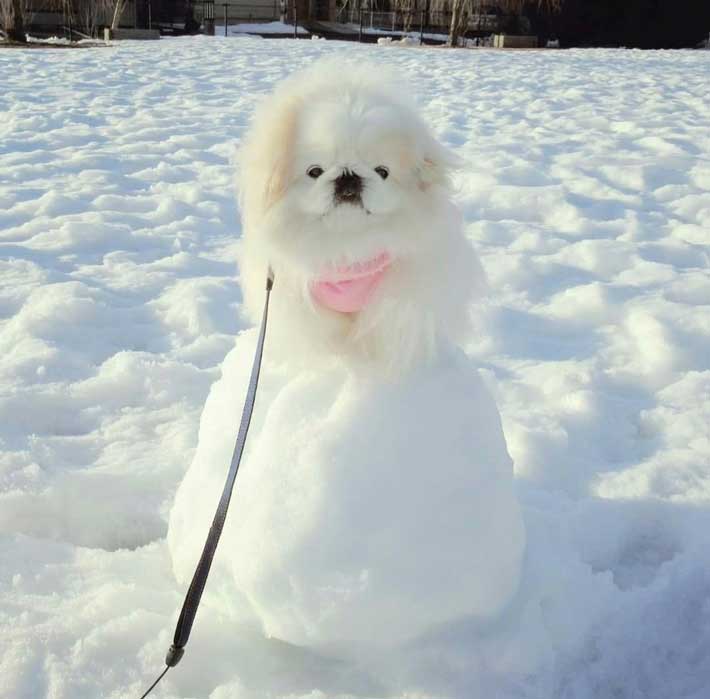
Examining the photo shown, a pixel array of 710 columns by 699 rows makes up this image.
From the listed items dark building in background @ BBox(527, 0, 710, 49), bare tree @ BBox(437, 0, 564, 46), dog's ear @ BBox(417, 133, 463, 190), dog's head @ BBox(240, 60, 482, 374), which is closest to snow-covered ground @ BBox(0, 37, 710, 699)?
dog's head @ BBox(240, 60, 482, 374)

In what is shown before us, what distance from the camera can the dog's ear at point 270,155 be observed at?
1.16 m

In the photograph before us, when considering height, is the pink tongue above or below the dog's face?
below

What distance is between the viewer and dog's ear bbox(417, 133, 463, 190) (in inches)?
46.0

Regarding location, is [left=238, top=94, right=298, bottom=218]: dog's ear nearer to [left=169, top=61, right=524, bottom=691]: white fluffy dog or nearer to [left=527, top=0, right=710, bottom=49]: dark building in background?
[left=169, top=61, right=524, bottom=691]: white fluffy dog

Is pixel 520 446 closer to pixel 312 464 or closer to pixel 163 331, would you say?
pixel 312 464

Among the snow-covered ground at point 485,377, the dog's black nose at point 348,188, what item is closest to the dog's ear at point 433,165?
the dog's black nose at point 348,188

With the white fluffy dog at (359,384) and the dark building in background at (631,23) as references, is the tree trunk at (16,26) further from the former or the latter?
the white fluffy dog at (359,384)

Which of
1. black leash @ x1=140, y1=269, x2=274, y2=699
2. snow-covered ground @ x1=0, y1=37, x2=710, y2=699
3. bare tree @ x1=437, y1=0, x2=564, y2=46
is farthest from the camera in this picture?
bare tree @ x1=437, y1=0, x2=564, y2=46

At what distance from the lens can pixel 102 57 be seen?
408 inches

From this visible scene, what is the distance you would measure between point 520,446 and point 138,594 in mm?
1084

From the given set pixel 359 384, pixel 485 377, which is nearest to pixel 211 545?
pixel 359 384

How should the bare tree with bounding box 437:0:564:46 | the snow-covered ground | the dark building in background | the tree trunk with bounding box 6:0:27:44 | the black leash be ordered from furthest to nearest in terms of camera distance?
the dark building in background → the bare tree with bounding box 437:0:564:46 → the tree trunk with bounding box 6:0:27:44 → the snow-covered ground → the black leash

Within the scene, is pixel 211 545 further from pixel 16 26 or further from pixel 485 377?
pixel 16 26

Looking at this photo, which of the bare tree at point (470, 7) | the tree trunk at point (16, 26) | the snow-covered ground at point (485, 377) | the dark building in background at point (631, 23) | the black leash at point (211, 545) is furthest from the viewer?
the dark building in background at point (631, 23)
